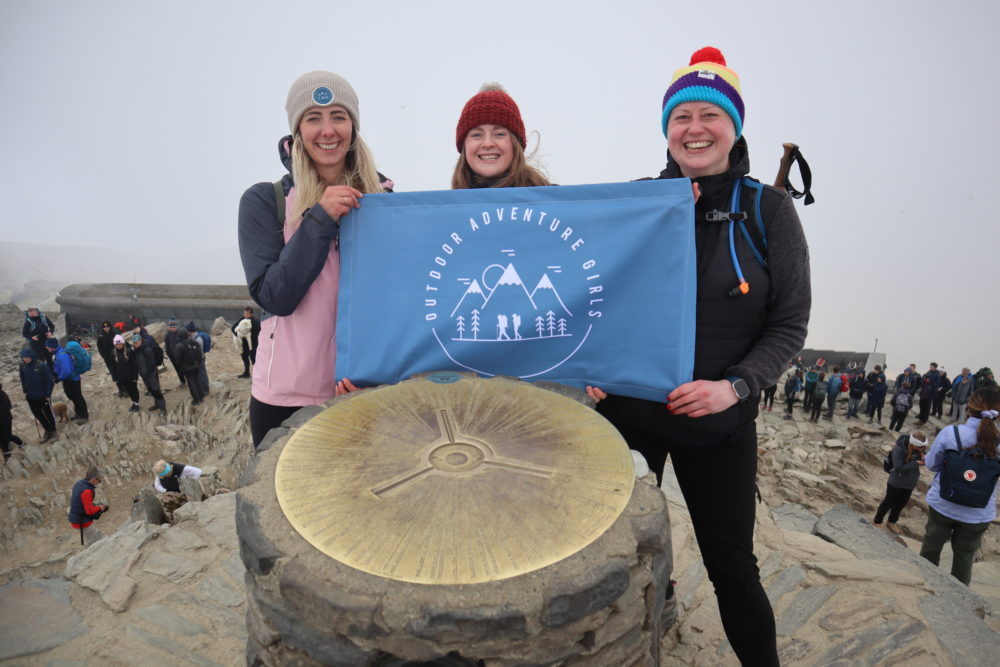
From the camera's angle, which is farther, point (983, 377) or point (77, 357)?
point (983, 377)

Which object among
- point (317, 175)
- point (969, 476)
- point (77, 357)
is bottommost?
point (77, 357)

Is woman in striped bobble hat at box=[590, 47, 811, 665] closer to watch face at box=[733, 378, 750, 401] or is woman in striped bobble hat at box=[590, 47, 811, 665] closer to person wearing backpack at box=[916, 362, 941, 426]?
watch face at box=[733, 378, 750, 401]

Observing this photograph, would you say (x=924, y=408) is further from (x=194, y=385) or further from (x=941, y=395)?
(x=194, y=385)

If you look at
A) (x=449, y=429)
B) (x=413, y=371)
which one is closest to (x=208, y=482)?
(x=413, y=371)

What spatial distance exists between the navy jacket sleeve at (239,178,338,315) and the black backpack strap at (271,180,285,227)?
0.05 feet

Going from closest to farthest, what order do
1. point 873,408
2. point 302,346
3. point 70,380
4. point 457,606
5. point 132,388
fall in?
point 457,606
point 302,346
point 70,380
point 132,388
point 873,408

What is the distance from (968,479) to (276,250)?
5438 mm

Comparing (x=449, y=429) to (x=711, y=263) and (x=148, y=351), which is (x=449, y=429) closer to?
(x=711, y=263)

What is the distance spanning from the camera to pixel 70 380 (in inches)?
356

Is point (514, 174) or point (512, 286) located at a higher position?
point (514, 174)

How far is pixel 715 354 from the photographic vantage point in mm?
2166

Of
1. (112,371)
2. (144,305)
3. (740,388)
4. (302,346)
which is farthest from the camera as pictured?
(144,305)


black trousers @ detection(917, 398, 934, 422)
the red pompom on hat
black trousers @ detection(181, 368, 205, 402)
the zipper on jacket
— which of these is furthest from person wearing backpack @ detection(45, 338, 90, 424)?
black trousers @ detection(917, 398, 934, 422)

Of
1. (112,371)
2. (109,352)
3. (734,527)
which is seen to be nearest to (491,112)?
(734,527)
